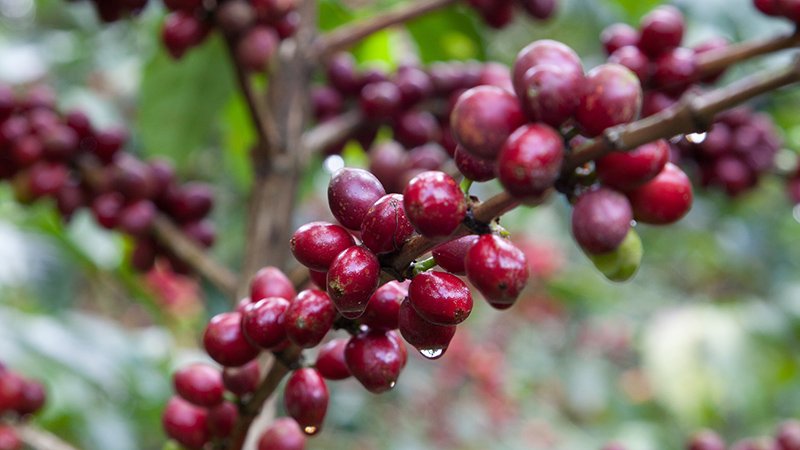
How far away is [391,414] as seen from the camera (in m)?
4.13

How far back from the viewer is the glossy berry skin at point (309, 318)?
0.58 metres

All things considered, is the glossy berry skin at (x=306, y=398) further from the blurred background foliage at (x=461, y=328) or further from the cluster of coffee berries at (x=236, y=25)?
the blurred background foliage at (x=461, y=328)

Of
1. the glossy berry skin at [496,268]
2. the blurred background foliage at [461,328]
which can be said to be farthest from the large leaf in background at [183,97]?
the glossy berry skin at [496,268]

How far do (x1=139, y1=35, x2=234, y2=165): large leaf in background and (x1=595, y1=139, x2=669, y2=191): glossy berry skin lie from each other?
4.61 ft

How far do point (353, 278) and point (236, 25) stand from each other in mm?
797

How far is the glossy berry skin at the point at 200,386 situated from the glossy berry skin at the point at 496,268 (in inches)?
16.4

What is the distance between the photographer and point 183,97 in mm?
1746

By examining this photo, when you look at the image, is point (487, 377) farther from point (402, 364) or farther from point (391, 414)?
point (402, 364)

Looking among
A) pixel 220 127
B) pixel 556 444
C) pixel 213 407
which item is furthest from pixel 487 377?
pixel 213 407

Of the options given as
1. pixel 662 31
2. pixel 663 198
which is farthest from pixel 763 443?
pixel 663 198

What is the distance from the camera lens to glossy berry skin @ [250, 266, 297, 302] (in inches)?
28.0

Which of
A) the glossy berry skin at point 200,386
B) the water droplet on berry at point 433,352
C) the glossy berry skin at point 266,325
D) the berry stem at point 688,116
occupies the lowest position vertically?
the glossy berry skin at point 200,386

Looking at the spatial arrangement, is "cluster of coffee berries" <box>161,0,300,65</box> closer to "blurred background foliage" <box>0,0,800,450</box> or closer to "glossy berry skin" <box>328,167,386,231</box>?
"blurred background foliage" <box>0,0,800,450</box>

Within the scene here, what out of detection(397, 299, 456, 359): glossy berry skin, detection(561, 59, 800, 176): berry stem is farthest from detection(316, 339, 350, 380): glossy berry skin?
detection(561, 59, 800, 176): berry stem
